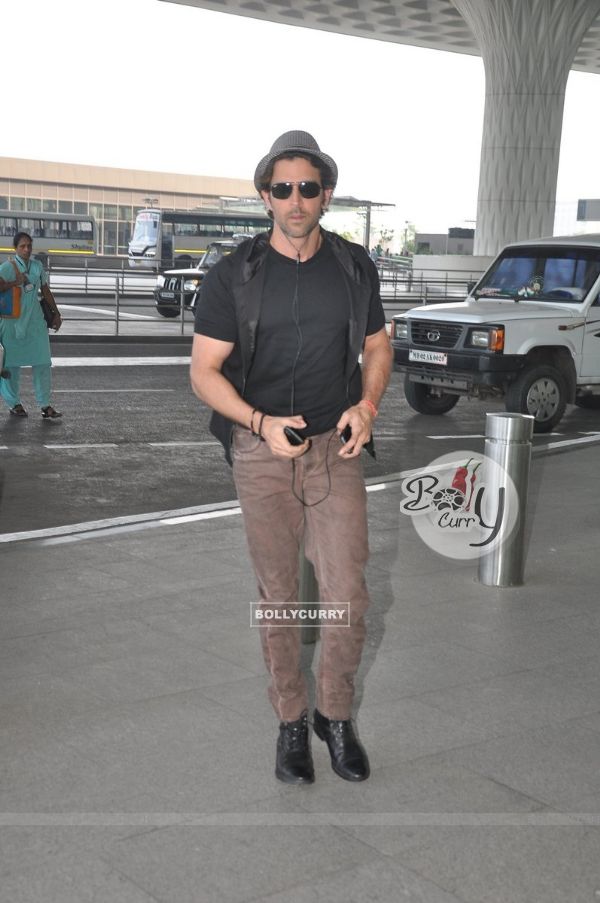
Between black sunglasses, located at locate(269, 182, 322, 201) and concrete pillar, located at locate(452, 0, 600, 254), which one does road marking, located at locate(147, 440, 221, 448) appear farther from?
concrete pillar, located at locate(452, 0, 600, 254)

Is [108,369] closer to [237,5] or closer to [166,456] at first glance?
[166,456]

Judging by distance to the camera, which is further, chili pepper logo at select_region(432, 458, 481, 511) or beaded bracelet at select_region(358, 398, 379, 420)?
chili pepper logo at select_region(432, 458, 481, 511)

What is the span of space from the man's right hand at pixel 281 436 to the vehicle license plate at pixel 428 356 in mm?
9325

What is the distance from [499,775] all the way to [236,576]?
2.63m

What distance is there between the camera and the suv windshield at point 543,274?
13.0m

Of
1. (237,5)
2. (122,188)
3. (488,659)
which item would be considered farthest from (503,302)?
(122,188)

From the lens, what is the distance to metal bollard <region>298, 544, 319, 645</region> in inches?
201

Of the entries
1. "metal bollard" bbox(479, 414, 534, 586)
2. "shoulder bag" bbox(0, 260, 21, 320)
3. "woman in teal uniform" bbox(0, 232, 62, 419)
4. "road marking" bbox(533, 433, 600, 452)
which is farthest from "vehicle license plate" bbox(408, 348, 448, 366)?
"metal bollard" bbox(479, 414, 534, 586)

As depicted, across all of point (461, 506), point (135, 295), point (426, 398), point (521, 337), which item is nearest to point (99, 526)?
point (461, 506)

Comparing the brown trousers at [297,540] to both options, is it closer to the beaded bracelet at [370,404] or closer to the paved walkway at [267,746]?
the beaded bracelet at [370,404]

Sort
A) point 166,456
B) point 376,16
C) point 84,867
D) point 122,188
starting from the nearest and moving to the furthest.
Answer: point 84,867, point 166,456, point 376,16, point 122,188

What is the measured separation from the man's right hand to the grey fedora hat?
0.74 meters

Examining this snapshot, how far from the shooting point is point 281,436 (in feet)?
11.4

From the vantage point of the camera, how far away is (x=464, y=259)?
157 feet
